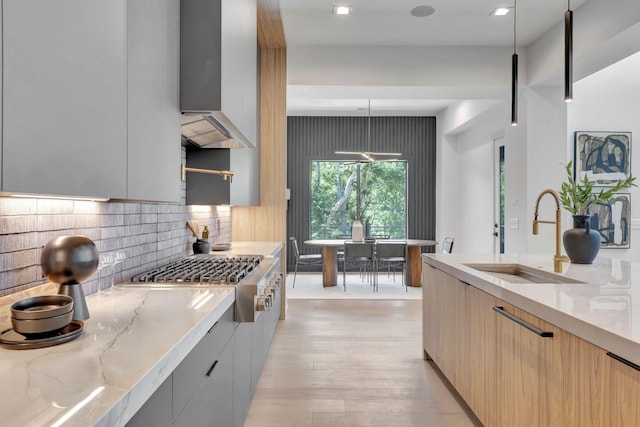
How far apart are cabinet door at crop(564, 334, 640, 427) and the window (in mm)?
6691

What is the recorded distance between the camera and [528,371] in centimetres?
159

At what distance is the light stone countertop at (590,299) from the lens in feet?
3.71

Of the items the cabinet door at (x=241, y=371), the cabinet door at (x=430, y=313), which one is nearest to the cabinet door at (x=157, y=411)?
the cabinet door at (x=241, y=371)

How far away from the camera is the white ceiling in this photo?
3.76 metres

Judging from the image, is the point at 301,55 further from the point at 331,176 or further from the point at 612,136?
the point at 612,136

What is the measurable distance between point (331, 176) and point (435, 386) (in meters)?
5.61

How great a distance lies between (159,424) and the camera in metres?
0.95

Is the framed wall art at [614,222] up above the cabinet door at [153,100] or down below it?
below

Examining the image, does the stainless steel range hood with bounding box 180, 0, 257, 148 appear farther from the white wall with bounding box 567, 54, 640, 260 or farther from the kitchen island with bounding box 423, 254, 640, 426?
the white wall with bounding box 567, 54, 640, 260

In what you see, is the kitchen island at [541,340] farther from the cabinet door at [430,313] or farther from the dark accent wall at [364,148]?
the dark accent wall at [364,148]

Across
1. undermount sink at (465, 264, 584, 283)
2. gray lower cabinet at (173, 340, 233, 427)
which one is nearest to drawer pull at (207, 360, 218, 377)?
gray lower cabinet at (173, 340, 233, 427)

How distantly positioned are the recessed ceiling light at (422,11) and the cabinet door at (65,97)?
3.28m

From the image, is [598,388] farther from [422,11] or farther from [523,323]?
[422,11]

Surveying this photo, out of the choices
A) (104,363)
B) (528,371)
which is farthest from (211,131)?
(528,371)
